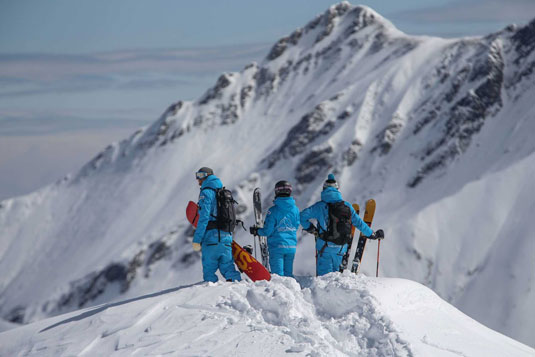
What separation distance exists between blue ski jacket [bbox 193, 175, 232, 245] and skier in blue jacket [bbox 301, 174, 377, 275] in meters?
1.84

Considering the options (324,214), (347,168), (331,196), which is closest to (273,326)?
(324,214)

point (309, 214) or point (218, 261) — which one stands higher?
point (309, 214)

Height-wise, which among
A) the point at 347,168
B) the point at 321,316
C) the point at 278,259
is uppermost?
the point at 278,259

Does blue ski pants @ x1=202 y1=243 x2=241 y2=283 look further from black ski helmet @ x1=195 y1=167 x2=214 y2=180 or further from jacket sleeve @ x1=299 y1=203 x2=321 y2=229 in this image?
jacket sleeve @ x1=299 y1=203 x2=321 y2=229

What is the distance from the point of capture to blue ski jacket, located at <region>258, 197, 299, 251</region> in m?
14.7

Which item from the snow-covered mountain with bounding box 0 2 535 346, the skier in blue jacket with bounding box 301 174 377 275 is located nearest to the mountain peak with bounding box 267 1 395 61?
the snow-covered mountain with bounding box 0 2 535 346

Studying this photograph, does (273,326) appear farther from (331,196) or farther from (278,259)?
(331,196)

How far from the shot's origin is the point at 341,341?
1105 centimetres

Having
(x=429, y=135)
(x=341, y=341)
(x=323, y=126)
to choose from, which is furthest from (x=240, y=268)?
(x=323, y=126)

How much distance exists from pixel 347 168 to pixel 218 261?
120 m

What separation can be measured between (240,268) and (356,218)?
8.64ft

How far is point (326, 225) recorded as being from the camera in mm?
14727

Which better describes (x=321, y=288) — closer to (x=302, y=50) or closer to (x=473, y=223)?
(x=473, y=223)

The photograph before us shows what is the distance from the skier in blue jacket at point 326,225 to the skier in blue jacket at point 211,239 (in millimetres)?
1817
